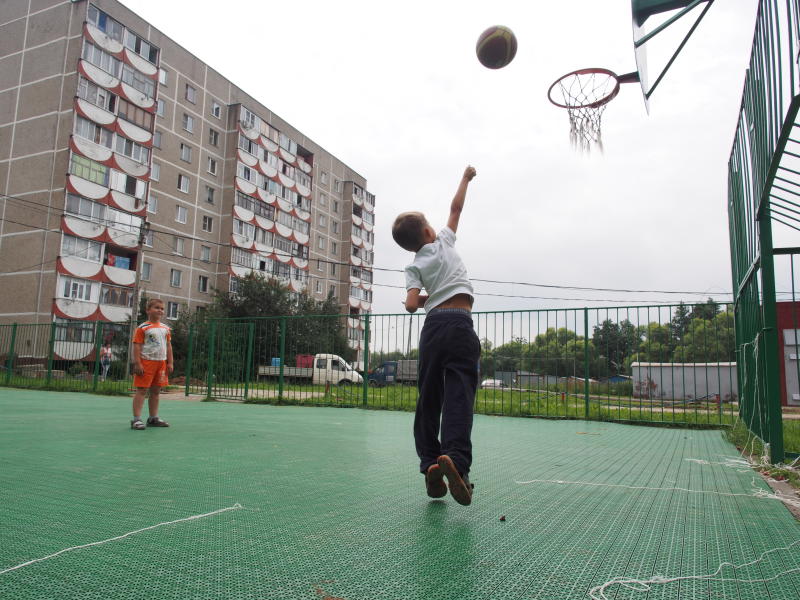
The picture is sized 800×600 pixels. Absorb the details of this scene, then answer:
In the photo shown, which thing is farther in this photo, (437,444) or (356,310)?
(356,310)

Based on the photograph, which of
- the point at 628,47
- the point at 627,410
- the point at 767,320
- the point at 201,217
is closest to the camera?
the point at 767,320

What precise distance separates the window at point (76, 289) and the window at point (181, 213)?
8.30 metres

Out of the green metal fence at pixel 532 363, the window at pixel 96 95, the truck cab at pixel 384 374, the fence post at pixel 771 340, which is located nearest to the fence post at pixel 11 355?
the green metal fence at pixel 532 363

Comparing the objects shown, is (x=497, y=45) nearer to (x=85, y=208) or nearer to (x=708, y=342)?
(x=708, y=342)

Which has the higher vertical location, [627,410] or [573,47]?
[573,47]

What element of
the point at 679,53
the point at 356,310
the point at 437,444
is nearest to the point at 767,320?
the point at 679,53

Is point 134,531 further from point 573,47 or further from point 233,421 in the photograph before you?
point 573,47

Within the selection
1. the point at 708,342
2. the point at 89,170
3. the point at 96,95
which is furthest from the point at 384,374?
the point at 96,95

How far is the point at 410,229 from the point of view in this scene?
2.94 metres

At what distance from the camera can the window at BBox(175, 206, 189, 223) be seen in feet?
115

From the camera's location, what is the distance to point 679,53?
4.56 m

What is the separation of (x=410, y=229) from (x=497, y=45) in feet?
9.26

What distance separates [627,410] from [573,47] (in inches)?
214

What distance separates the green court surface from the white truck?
6939 mm
